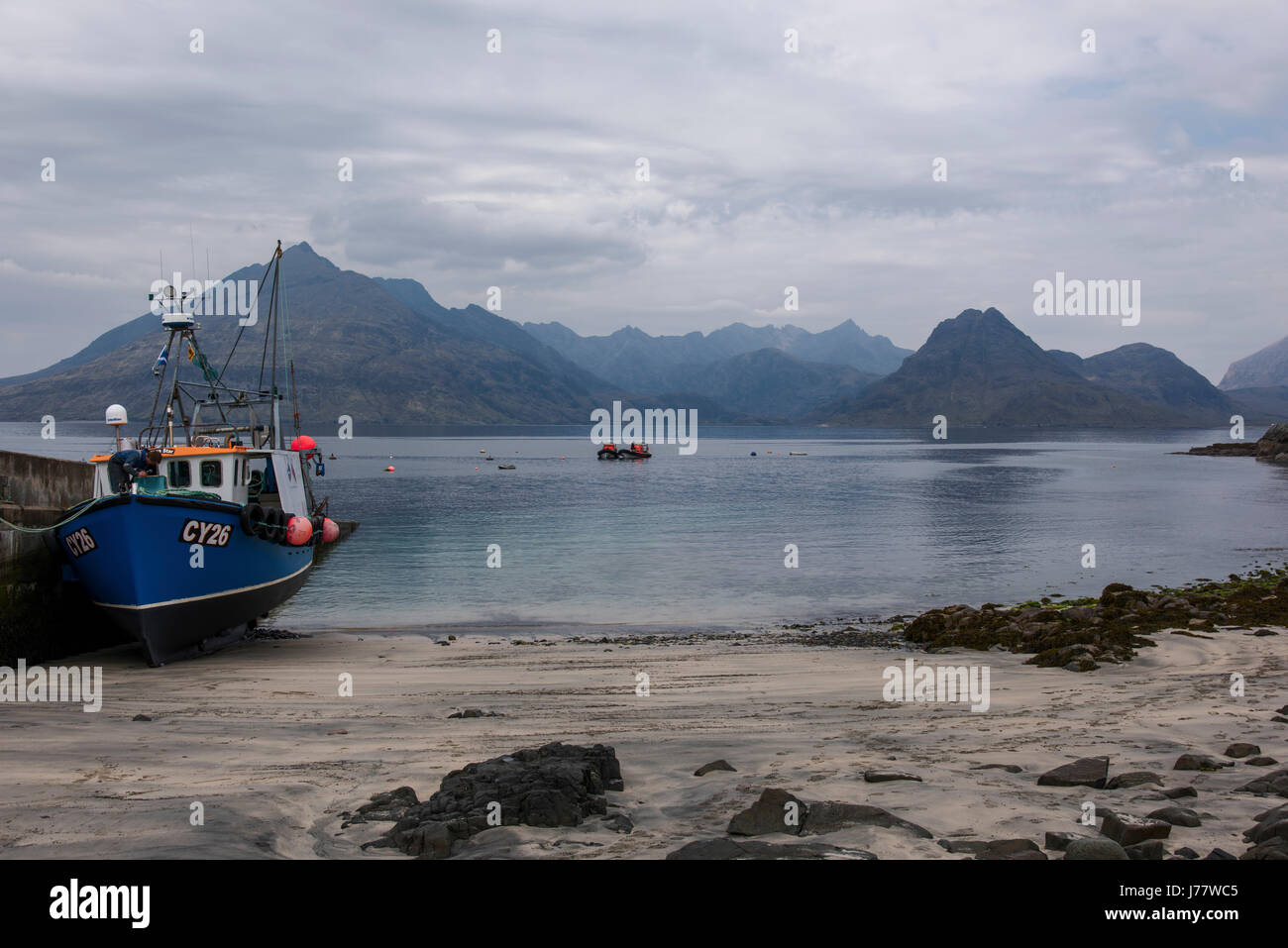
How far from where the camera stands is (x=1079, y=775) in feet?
32.5

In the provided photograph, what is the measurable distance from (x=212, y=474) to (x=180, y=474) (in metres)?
0.81

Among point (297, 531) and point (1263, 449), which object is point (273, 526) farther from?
point (1263, 449)

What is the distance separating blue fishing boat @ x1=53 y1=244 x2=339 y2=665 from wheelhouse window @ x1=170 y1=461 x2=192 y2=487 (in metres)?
0.03

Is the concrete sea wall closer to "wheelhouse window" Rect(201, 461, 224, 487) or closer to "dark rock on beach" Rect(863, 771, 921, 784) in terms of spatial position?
"wheelhouse window" Rect(201, 461, 224, 487)

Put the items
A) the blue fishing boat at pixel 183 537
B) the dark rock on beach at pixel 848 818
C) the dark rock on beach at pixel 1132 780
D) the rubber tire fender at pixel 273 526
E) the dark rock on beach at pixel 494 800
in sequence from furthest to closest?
the rubber tire fender at pixel 273 526, the blue fishing boat at pixel 183 537, the dark rock on beach at pixel 1132 780, the dark rock on beach at pixel 494 800, the dark rock on beach at pixel 848 818

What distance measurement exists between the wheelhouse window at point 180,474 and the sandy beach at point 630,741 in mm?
4433

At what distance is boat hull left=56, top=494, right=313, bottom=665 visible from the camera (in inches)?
778

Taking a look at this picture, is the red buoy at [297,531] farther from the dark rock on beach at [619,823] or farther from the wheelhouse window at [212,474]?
the dark rock on beach at [619,823]

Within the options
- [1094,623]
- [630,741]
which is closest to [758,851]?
[630,741]

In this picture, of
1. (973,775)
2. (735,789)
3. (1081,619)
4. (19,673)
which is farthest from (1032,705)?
(19,673)

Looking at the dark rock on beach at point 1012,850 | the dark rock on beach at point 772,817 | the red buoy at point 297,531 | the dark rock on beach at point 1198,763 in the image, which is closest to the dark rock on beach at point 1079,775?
the dark rock on beach at point 1198,763

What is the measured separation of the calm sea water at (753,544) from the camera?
3234 centimetres

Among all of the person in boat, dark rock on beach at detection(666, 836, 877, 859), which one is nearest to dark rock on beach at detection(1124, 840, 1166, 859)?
dark rock on beach at detection(666, 836, 877, 859)
